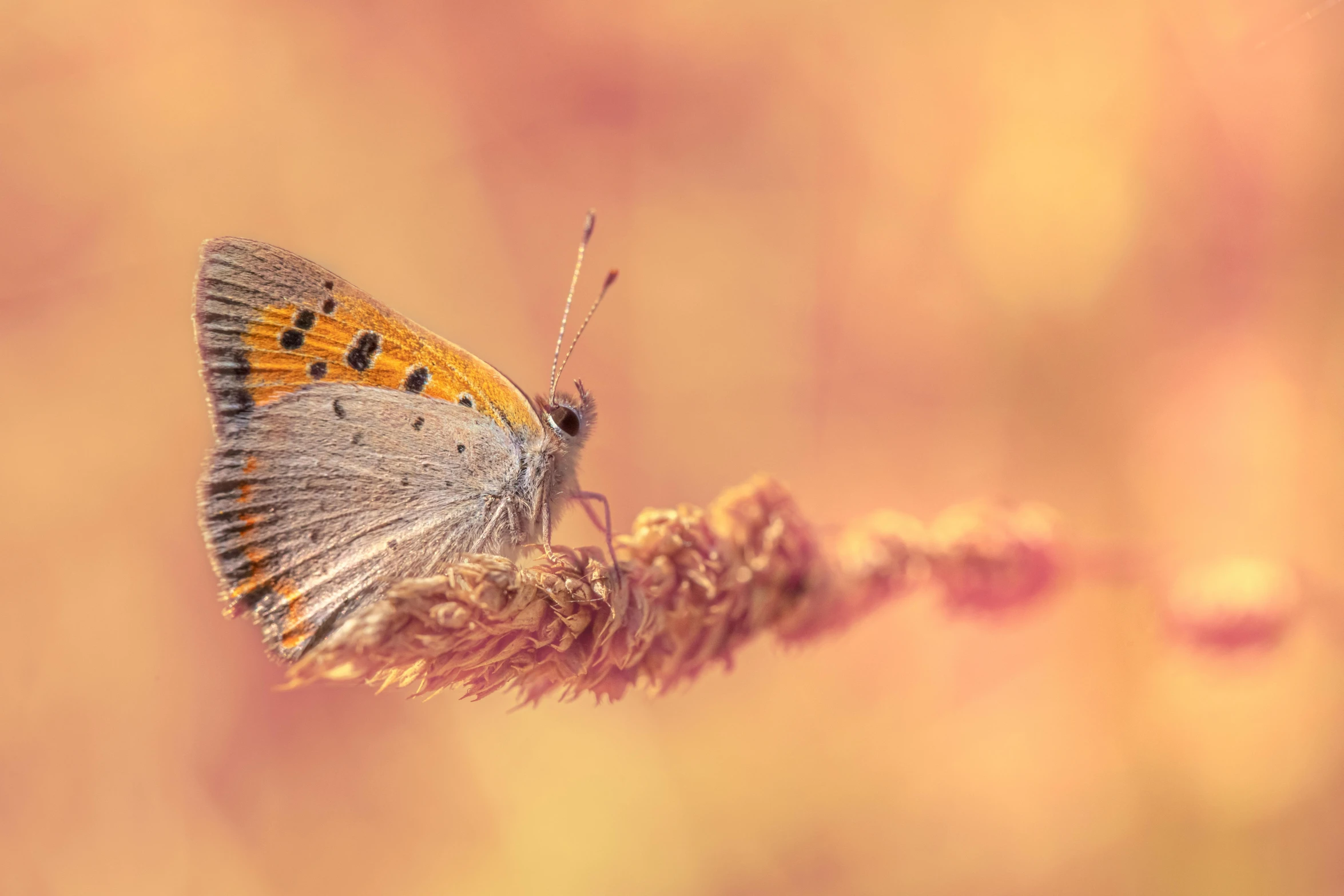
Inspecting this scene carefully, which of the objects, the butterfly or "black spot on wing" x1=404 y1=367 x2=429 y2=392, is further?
"black spot on wing" x1=404 y1=367 x2=429 y2=392

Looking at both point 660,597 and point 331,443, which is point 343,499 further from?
point 660,597

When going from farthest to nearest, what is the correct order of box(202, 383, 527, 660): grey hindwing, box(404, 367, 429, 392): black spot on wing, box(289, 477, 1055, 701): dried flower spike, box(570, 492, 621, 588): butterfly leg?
box(404, 367, 429, 392): black spot on wing
box(202, 383, 527, 660): grey hindwing
box(570, 492, 621, 588): butterfly leg
box(289, 477, 1055, 701): dried flower spike

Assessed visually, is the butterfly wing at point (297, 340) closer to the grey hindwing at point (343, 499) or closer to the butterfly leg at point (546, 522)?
the grey hindwing at point (343, 499)

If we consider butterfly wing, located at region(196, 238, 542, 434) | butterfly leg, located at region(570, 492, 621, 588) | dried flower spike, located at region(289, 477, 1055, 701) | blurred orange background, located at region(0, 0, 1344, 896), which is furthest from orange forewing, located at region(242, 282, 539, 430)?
blurred orange background, located at region(0, 0, 1344, 896)

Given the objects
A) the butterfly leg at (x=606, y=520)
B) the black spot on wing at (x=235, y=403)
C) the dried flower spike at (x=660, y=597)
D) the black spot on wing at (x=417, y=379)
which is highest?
the black spot on wing at (x=235, y=403)

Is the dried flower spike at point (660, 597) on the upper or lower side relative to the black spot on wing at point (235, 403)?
lower

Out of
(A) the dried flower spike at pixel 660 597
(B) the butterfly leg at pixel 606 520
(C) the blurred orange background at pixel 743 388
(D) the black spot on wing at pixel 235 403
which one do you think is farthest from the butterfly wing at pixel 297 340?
(C) the blurred orange background at pixel 743 388

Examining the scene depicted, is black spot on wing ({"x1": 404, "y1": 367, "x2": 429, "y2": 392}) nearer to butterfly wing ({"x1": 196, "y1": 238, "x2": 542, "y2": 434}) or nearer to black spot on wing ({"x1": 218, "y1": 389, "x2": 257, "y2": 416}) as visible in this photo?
butterfly wing ({"x1": 196, "y1": 238, "x2": 542, "y2": 434})

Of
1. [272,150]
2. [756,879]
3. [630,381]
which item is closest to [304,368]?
[630,381]
